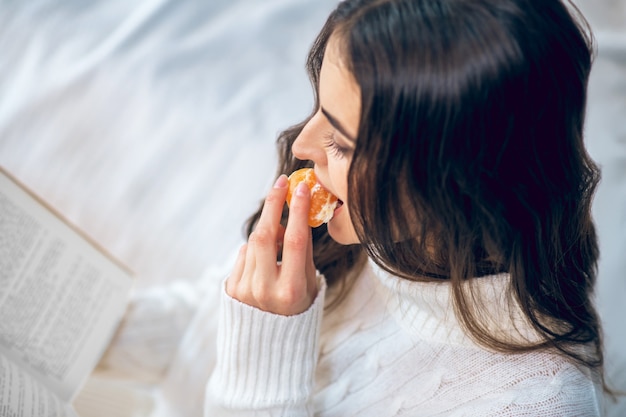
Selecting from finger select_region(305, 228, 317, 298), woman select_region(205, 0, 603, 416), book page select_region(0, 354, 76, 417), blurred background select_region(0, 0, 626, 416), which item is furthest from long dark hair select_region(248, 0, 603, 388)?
blurred background select_region(0, 0, 626, 416)

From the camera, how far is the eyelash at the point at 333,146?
25.2 inches

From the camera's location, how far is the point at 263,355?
0.78m

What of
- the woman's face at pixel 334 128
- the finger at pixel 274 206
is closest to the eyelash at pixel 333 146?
the woman's face at pixel 334 128

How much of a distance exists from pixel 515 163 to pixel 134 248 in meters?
0.97

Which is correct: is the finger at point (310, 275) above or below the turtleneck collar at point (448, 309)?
above

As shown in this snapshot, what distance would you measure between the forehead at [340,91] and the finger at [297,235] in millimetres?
136

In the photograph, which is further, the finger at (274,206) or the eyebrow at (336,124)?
the finger at (274,206)

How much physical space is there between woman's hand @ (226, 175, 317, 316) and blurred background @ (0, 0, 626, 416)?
542 mm

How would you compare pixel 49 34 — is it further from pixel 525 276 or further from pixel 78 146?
pixel 525 276

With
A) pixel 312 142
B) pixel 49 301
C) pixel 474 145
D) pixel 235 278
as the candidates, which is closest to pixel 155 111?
pixel 49 301

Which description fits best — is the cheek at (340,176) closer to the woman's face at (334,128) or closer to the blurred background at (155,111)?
the woman's face at (334,128)

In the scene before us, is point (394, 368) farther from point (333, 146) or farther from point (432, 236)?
point (333, 146)

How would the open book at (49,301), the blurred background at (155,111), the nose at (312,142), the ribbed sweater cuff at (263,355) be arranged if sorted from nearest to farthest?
the nose at (312,142) < the ribbed sweater cuff at (263,355) < the open book at (49,301) < the blurred background at (155,111)

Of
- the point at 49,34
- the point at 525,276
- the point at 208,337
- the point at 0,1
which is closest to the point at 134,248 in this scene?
the point at 208,337
